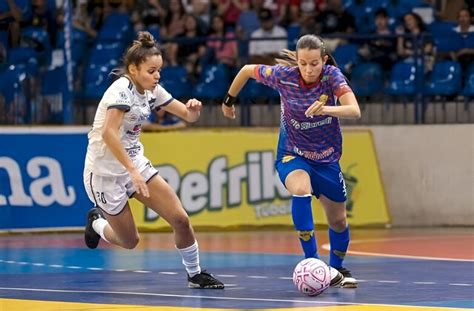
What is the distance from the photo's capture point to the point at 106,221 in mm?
12617

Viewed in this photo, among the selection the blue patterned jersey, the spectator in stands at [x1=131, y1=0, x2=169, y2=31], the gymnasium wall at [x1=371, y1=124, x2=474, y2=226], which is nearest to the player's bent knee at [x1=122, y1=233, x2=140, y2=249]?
the blue patterned jersey

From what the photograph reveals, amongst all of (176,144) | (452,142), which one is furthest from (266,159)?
(452,142)

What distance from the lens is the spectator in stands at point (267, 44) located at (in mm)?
21969

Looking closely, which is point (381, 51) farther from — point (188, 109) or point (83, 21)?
point (188, 109)

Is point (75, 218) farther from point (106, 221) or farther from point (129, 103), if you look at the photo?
point (129, 103)

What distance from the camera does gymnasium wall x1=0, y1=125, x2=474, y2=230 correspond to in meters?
20.0

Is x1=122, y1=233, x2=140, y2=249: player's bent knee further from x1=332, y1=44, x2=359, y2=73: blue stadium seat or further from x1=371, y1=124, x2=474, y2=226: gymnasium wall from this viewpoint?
x1=332, y1=44, x2=359, y2=73: blue stadium seat

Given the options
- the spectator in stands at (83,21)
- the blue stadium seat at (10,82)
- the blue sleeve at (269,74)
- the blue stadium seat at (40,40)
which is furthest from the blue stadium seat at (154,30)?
the blue sleeve at (269,74)

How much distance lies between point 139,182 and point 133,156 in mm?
925

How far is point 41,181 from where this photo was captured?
2003 cm

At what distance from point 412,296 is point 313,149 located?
173 centimetres

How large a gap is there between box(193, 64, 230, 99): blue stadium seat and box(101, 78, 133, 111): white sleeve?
10.5 metres

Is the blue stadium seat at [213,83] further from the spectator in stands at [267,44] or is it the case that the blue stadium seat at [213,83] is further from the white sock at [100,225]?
the white sock at [100,225]

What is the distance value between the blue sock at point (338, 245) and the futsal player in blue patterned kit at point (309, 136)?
0.03 metres
